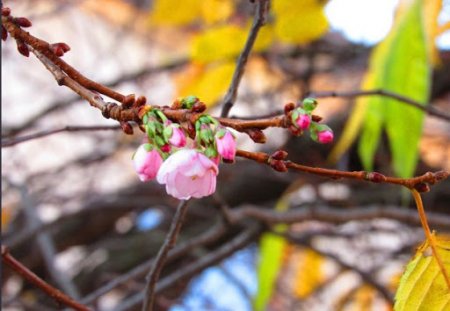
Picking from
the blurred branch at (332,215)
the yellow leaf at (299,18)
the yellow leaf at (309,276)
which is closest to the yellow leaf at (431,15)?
the yellow leaf at (299,18)

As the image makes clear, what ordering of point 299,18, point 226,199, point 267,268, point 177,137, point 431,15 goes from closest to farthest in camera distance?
point 177,137
point 431,15
point 299,18
point 267,268
point 226,199

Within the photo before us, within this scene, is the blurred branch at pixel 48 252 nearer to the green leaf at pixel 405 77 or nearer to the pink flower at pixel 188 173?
the green leaf at pixel 405 77

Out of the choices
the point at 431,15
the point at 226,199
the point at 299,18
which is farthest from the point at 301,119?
the point at 226,199

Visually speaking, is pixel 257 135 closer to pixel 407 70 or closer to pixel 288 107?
pixel 288 107

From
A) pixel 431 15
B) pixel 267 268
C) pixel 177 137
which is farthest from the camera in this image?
pixel 267 268

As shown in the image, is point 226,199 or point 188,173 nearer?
point 188,173

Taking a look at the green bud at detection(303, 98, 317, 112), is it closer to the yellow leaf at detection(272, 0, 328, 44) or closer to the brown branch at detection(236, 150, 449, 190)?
the brown branch at detection(236, 150, 449, 190)
